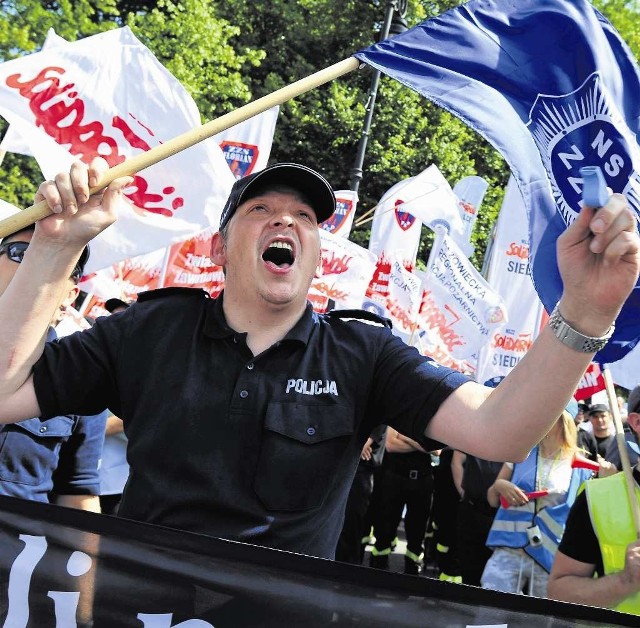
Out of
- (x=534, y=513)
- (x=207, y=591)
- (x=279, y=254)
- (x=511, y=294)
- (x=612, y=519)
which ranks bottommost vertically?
(x=207, y=591)

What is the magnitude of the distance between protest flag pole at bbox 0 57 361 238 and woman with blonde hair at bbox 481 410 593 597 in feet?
12.2

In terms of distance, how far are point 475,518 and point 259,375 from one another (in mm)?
5253

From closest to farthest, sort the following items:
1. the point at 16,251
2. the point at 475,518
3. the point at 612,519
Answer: the point at 612,519 < the point at 16,251 < the point at 475,518

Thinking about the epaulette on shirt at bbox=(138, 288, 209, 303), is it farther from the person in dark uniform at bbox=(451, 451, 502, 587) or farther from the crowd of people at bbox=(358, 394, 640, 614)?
the person in dark uniform at bbox=(451, 451, 502, 587)

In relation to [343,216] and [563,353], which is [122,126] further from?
[343,216]

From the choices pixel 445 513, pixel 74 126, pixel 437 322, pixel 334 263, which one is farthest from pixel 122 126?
pixel 437 322

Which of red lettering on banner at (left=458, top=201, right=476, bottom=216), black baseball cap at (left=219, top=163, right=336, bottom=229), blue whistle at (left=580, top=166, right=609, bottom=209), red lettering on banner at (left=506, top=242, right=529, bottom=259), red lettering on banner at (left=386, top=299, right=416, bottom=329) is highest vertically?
red lettering on banner at (left=458, top=201, right=476, bottom=216)

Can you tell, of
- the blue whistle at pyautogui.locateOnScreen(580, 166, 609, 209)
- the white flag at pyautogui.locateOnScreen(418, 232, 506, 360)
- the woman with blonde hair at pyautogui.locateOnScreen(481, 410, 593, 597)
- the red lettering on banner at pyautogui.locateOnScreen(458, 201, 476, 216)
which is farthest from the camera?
the red lettering on banner at pyautogui.locateOnScreen(458, 201, 476, 216)

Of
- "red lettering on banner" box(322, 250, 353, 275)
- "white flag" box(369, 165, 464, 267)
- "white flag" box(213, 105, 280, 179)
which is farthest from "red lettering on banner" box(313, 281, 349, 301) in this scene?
"white flag" box(213, 105, 280, 179)

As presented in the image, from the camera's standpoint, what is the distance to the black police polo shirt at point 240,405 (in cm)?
229

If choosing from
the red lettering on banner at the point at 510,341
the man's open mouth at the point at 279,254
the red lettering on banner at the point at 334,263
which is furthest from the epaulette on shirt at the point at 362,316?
the red lettering on banner at the point at 510,341

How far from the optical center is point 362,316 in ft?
8.59

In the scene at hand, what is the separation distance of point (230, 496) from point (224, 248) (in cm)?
77

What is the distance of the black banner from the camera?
84.8 inches
